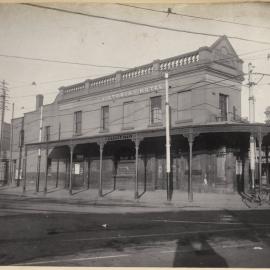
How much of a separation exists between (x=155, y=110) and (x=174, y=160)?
341 centimetres

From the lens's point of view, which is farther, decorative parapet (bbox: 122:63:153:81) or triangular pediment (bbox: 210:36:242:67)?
decorative parapet (bbox: 122:63:153:81)

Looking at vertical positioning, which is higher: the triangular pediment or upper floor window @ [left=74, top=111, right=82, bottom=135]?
the triangular pediment

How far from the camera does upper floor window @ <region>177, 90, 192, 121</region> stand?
877 inches

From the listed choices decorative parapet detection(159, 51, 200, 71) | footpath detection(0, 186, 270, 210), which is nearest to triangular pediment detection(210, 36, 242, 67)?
decorative parapet detection(159, 51, 200, 71)

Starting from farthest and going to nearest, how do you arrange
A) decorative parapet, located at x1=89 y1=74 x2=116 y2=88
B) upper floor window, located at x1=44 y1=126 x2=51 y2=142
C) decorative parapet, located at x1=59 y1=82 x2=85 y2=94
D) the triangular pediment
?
upper floor window, located at x1=44 y1=126 x2=51 y2=142 → decorative parapet, located at x1=59 y1=82 x2=85 y2=94 → decorative parapet, located at x1=89 y1=74 x2=116 y2=88 → the triangular pediment

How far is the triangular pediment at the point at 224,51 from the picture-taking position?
2239cm

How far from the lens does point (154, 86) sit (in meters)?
23.9

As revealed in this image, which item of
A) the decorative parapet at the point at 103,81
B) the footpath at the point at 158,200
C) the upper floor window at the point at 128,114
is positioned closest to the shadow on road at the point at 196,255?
the footpath at the point at 158,200

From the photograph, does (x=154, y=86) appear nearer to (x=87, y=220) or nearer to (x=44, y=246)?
(x=87, y=220)

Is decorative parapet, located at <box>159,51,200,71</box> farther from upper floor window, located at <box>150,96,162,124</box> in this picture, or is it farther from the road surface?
the road surface

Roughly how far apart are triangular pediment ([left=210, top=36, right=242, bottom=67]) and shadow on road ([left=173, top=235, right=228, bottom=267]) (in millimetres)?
15149

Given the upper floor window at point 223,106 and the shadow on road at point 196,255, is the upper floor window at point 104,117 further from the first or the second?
the shadow on road at point 196,255

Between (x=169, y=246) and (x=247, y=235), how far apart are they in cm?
260

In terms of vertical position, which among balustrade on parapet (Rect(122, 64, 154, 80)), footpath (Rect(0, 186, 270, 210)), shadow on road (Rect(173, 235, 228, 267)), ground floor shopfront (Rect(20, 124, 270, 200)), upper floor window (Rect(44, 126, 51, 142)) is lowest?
shadow on road (Rect(173, 235, 228, 267))
